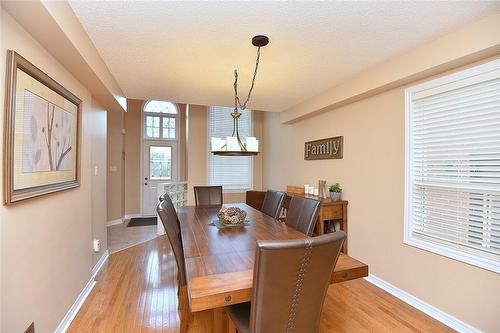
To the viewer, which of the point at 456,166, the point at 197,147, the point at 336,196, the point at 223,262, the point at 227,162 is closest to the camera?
the point at 223,262

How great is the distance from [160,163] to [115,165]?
1102mm

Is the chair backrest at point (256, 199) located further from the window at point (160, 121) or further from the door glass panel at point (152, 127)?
the door glass panel at point (152, 127)

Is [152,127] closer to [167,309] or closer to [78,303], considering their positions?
[78,303]

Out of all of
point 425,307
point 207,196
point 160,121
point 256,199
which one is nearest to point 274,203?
point 207,196

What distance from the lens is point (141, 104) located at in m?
6.04

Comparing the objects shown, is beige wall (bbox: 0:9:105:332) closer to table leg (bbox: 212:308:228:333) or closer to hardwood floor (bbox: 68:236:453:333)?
hardwood floor (bbox: 68:236:453:333)

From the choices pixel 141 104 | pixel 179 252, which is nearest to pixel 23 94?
pixel 179 252

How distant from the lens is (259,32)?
1.80m

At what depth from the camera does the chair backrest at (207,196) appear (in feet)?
11.7

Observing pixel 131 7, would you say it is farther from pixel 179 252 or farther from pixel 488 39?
pixel 488 39

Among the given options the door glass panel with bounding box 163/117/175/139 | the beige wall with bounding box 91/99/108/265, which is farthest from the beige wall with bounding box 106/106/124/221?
the beige wall with bounding box 91/99/108/265

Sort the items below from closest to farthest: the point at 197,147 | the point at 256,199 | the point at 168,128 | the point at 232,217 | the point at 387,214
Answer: the point at 232,217 < the point at 387,214 < the point at 256,199 < the point at 197,147 < the point at 168,128

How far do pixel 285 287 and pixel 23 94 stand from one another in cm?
181

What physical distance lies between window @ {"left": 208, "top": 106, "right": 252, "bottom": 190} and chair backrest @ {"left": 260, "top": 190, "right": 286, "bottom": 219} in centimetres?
205
